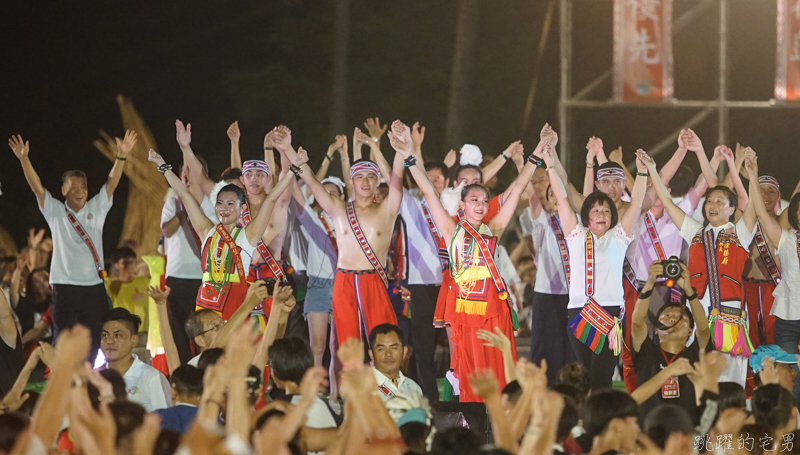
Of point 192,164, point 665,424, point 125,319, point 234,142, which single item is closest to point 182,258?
point 192,164

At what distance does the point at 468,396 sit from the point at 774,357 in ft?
6.44

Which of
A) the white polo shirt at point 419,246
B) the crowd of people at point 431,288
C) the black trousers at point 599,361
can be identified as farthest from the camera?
the white polo shirt at point 419,246

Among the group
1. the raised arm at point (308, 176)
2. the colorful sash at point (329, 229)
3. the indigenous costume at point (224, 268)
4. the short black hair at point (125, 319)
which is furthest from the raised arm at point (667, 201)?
the short black hair at point (125, 319)

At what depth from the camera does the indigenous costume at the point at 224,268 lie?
7223 millimetres

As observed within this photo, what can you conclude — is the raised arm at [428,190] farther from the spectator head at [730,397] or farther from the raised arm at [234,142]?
the spectator head at [730,397]

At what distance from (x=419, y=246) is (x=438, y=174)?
67cm

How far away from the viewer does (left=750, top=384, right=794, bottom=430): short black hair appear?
4.37 metres

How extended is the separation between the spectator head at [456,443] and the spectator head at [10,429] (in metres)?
1.36

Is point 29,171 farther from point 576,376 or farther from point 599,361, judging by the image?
point 576,376

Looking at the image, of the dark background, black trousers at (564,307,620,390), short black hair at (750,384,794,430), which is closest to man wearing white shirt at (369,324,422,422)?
black trousers at (564,307,620,390)

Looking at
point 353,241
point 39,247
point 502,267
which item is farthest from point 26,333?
point 502,267

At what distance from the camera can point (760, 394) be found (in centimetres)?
447

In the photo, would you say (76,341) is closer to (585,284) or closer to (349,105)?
(585,284)

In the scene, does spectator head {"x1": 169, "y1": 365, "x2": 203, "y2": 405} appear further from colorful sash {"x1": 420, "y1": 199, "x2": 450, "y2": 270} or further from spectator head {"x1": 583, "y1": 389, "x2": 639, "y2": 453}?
colorful sash {"x1": 420, "y1": 199, "x2": 450, "y2": 270}
